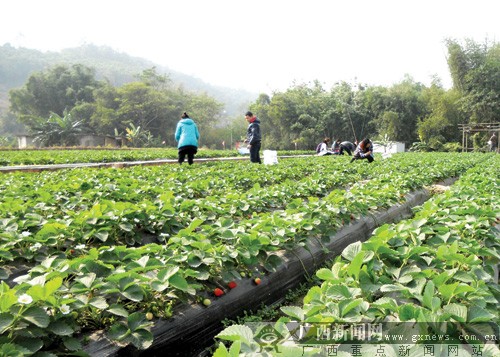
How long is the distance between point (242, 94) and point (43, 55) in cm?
6980

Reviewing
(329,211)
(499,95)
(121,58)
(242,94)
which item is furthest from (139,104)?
(242,94)

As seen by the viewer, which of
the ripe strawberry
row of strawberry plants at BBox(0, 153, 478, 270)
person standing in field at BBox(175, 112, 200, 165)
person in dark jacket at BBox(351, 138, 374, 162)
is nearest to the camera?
the ripe strawberry

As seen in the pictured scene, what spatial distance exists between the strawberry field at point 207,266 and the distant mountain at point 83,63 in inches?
2050

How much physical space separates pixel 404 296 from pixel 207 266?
1121 mm

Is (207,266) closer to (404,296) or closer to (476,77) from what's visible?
(404,296)

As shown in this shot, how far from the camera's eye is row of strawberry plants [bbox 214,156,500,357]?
1.32 m

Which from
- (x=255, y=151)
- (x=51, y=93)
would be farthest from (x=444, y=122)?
(x=51, y=93)

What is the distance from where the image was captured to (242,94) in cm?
14338

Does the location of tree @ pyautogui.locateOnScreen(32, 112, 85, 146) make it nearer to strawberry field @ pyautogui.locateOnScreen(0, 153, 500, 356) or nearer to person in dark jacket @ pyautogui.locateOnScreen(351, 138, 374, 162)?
person in dark jacket @ pyautogui.locateOnScreen(351, 138, 374, 162)

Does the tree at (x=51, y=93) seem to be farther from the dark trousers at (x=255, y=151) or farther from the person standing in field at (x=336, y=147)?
the dark trousers at (x=255, y=151)

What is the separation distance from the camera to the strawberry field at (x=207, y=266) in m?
1.44

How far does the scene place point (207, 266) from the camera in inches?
88.7

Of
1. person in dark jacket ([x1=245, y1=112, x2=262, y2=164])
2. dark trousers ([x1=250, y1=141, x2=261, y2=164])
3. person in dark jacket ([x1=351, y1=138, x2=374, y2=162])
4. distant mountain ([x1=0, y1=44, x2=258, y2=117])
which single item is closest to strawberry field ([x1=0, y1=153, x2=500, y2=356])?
person in dark jacket ([x1=245, y1=112, x2=262, y2=164])

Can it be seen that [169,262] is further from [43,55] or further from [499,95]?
[43,55]
